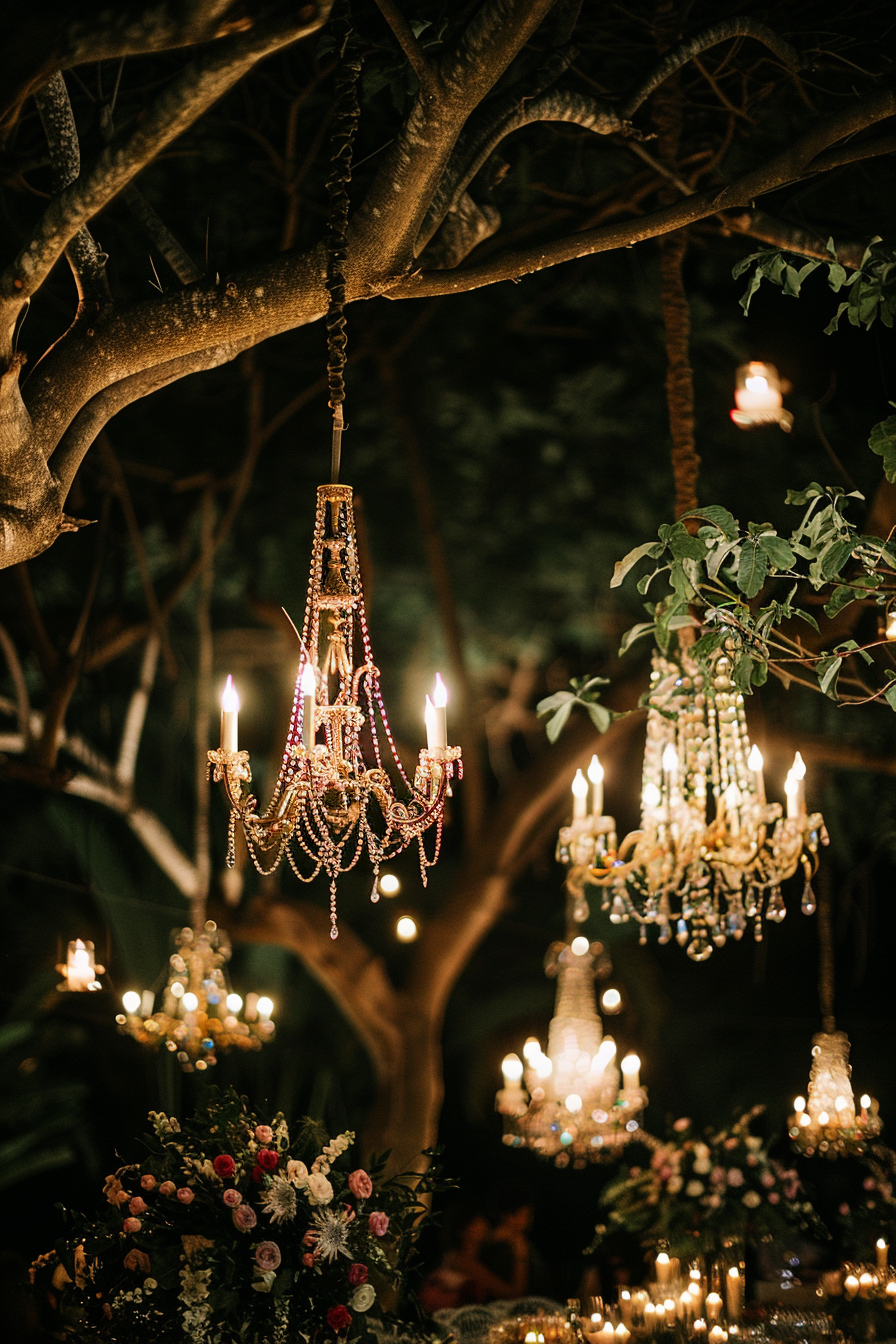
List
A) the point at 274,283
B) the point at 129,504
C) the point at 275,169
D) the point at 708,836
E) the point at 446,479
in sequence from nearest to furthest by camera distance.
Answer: the point at 274,283 → the point at 708,836 → the point at 275,169 → the point at 129,504 → the point at 446,479

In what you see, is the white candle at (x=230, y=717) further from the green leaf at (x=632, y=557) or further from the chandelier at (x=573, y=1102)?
the chandelier at (x=573, y=1102)

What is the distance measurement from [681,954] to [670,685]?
5.62 m

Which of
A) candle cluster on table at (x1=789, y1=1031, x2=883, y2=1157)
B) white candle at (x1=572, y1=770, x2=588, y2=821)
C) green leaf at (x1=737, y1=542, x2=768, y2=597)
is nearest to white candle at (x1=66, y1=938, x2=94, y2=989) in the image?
white candle at (x1=572, y1=770, x2=588, y2=821)

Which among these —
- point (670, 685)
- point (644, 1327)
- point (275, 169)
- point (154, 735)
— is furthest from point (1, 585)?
point (644, 1327)

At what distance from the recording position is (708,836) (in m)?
4.10

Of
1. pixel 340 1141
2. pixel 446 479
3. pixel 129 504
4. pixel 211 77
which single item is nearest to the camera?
pixel 211 77

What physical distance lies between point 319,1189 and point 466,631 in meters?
5.18

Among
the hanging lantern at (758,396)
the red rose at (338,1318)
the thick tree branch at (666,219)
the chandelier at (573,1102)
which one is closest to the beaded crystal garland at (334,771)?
the thick tree branch at (666,219)

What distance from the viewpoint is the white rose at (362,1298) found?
10.4 feet

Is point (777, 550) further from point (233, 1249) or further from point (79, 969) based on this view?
point (79, 969)

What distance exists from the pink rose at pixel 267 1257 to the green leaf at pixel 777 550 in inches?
83.7

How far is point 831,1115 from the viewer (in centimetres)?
542

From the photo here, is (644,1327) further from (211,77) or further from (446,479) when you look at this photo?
(446,479)

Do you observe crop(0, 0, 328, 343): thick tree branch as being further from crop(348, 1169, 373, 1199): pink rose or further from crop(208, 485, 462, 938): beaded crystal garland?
crop(348, 1169, 373, 1199): pink rose
